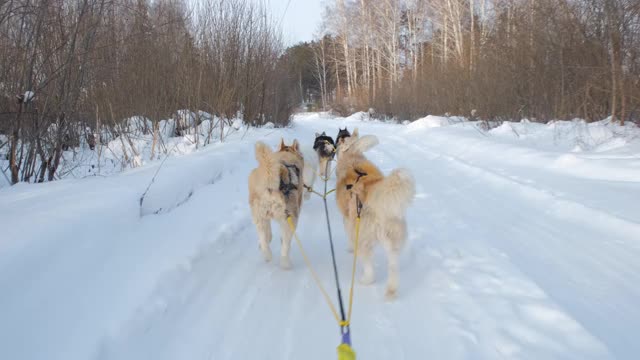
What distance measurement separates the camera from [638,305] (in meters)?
2.49

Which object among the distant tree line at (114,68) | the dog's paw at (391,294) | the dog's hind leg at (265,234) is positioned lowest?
the dog's paw at (391,294)

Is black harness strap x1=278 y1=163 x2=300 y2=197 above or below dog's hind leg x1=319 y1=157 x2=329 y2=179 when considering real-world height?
above

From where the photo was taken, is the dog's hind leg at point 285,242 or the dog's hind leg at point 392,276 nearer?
the dog's hind leg at point 392,276

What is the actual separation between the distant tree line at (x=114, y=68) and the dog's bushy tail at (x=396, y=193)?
401 centimetres

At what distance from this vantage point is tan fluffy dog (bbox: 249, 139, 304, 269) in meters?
3.28

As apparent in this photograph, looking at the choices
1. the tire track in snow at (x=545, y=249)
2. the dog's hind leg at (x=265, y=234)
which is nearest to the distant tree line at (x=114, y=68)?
the dog's hind leg at (x=265, y=234)

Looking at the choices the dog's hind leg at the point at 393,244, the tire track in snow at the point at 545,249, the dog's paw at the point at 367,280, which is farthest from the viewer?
the dog's paw at the point at 367,280

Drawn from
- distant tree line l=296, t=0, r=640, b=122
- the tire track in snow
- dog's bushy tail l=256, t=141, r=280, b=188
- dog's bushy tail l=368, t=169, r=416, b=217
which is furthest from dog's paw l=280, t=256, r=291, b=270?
distant tree line l=296, t=0, r=640, b=122

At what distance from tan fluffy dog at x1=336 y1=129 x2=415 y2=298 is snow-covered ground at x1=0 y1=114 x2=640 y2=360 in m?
0.33

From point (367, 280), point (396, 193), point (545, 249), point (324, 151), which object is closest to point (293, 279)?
point (367, 280)

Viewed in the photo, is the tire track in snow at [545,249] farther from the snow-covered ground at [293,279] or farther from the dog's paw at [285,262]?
the dog's paw at [285,262]

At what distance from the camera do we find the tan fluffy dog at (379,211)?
2752 mm

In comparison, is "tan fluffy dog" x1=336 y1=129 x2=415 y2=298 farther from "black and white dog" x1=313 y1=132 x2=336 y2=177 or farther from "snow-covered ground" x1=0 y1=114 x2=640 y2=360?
"black and white dog" x1=313 y1=132 x2=336 y2=177

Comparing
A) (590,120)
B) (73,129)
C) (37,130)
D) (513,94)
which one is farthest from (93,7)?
(513,94)
